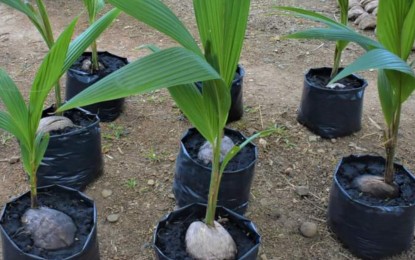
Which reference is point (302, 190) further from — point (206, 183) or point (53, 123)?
point (53, 123)

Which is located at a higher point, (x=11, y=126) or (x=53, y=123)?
(x=11, y=126)

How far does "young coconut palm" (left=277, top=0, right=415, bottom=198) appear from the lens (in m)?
1.17

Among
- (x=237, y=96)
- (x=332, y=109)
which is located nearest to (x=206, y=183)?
(x=237, y=96)

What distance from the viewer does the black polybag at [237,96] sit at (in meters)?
2.31

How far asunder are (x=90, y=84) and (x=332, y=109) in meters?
1.04

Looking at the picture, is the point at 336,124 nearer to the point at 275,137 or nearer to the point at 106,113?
the point at 275,137

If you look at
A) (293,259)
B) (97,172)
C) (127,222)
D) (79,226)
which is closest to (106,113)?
(97,172)

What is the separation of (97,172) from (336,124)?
1.04 meters

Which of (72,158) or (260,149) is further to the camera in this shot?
(260,149)

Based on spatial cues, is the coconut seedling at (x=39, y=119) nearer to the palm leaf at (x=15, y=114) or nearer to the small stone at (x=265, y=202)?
the palm leaf at (x=15, y=114)

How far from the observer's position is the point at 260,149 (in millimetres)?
2271

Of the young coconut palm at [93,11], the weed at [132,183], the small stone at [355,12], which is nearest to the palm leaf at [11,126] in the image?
the weed at [132,183]

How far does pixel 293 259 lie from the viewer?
1.76m

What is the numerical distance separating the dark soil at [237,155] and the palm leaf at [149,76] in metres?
0.86
